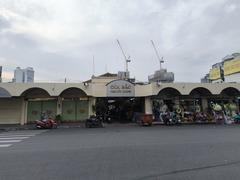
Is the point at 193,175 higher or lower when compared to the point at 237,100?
lower

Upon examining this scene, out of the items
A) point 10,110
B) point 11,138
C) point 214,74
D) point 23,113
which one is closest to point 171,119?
point 11,138

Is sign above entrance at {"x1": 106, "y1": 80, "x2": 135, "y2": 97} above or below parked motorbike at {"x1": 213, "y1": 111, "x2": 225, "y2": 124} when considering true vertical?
above

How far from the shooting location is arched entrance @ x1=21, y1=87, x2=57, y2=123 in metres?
28.0

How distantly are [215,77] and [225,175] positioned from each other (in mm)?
51256

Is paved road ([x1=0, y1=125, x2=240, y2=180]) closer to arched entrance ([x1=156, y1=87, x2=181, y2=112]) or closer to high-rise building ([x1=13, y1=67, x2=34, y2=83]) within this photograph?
arched entrance ([x1=156, y1=87, x2=181, y2=112])

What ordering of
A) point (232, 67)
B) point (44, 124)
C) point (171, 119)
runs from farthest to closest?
1. point (232, 67)
2. point (171, 119)
3. point (44, 124)

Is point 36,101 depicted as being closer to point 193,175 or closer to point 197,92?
point 197,92

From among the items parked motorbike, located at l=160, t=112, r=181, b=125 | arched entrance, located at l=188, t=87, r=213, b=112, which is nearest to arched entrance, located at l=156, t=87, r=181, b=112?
arched entrance, located at l=188, t=87, r=213, b=112

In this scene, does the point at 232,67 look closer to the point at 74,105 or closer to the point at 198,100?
the point at 198,100

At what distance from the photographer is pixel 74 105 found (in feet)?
94.4

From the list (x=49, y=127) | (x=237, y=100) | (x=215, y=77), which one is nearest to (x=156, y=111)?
(x=237, y=100)

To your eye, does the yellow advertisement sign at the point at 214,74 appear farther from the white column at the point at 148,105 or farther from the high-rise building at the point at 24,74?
the high-rise building at the point at 24,74

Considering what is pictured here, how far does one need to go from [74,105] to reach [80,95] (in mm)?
1337

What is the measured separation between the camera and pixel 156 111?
97.9ft
